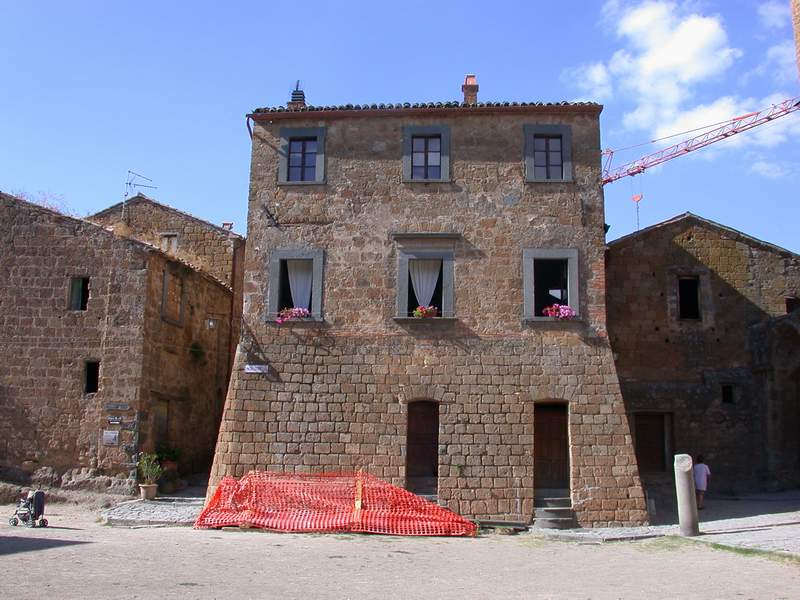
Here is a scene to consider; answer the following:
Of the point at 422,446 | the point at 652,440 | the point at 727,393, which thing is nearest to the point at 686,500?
the point at 422,446

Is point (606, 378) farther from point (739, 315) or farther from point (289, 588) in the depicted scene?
point (289, 588)

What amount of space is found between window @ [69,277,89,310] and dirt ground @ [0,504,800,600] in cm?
609

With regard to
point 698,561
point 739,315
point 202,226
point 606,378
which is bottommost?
point 698,561

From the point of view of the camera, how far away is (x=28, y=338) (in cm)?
1939

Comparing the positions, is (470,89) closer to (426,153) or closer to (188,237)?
(426,153)

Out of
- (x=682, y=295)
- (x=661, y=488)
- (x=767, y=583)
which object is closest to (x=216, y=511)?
(x=767, y=583)

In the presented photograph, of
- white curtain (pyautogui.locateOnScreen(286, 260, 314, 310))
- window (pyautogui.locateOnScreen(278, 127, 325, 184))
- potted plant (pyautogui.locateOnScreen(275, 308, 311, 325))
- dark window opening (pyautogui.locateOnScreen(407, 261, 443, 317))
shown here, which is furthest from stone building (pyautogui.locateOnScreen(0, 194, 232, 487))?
dark window opening (pyautogui.locateOnScreen(407, 261, 443, 317))

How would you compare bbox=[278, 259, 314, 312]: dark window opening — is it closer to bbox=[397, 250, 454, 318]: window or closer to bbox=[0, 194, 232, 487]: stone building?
bbox=[397, 250, 454, 318]: window

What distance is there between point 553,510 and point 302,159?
9.87m

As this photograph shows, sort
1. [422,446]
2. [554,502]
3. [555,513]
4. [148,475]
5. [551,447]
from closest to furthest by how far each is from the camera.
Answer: [555,513] < [554,502] < [551,447] < [422,446] < [148,475]

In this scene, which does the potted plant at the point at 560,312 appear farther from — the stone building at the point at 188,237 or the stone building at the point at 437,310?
the stone building at the point at 188,237

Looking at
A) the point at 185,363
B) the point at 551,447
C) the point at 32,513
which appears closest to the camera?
the point at 32,513

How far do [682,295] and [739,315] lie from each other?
1.62 meters

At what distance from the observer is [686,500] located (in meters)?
15.1
